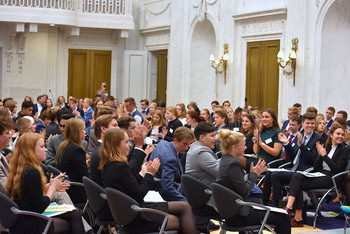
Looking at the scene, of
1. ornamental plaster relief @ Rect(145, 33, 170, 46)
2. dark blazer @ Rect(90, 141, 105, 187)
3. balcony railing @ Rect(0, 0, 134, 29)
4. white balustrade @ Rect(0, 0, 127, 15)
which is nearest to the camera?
dark blazer @ Rect(90, 141, 105, 187)

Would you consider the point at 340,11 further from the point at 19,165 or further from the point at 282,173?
the point at 19,165

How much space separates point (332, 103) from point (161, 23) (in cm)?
780

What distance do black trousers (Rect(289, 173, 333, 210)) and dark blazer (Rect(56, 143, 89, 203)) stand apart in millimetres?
2907

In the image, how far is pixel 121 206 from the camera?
4879mm

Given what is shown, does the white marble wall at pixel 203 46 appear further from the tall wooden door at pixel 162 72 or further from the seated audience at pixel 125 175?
the seated audience at pixel 125 175

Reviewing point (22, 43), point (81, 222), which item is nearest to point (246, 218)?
point (81, 222)

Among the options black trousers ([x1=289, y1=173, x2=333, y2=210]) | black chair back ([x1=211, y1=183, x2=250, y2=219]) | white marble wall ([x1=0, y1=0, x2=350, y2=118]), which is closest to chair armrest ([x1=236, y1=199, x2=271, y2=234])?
black chair back ([x1=211, y1=183, x2=250, y2=219])

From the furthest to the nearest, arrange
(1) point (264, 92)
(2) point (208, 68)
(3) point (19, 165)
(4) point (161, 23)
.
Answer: (4) point (161, 23) < (2) point (208, 68) < (1) point (264, 92) < (3) point (19, 165)

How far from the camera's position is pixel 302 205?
7.54 metres

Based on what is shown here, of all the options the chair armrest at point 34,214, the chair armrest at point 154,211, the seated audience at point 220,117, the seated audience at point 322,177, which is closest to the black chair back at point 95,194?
the chair armrest at point 154,211

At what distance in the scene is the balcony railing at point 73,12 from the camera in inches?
714

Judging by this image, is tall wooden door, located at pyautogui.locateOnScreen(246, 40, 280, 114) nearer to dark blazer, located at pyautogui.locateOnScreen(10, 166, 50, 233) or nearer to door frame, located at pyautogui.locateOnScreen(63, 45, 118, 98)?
door frame, located at pyautogui.locateOnScreen(63, 45, 118, 98)

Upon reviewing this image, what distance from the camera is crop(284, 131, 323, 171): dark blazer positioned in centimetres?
775

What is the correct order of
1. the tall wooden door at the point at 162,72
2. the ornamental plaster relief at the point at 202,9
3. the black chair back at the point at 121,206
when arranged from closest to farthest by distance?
the black chair back at the point at 121,206, the ornamental plaster relief at the point at 202,9, the tall wooden door at the point at 162,72
